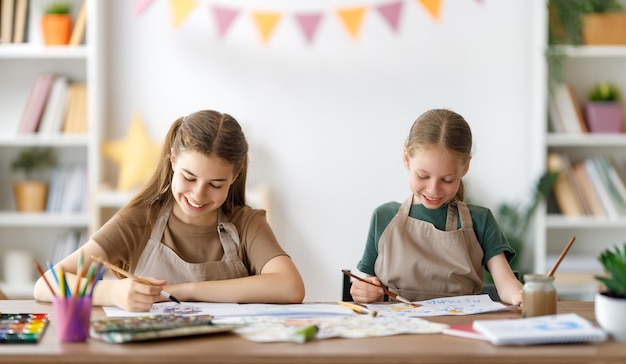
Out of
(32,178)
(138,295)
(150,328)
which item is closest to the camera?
(150,328)

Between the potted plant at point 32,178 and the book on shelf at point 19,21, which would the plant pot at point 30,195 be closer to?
the potted plant at point 32,178

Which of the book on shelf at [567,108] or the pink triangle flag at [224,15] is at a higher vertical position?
the pink triangle flag at [224,15]

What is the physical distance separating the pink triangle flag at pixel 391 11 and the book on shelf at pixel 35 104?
1573mm

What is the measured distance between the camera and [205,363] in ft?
4.73

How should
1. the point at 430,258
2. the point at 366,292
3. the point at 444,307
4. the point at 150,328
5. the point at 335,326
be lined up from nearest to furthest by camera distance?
the point at 150,328 → the point at 335,326 → the point at 444,307 → the point at 366,292 → the point at 430,258

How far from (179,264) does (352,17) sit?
7.83 ft

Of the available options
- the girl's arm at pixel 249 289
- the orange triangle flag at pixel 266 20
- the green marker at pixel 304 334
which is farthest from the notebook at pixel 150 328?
the orange triangle flag at pixel 266 20

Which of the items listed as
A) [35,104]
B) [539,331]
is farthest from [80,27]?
[539,331]

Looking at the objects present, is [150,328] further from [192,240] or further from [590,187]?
[590,187]

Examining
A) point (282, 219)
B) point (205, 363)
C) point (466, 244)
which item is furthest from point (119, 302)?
point (282, 219)

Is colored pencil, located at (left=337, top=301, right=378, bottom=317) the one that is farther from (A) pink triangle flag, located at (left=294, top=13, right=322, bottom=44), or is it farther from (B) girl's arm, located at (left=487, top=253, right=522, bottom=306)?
(A) pink triangle flag, located at (left=294, top=13, right=322, bottom=44)

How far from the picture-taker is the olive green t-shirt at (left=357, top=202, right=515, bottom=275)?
7.34ft

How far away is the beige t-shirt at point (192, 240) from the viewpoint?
216cm

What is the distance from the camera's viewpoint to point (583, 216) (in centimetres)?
417
